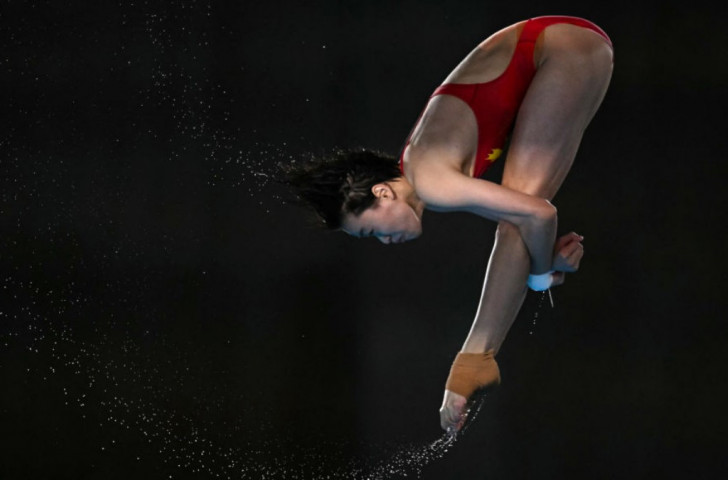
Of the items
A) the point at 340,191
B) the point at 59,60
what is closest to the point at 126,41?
the point at 59,60

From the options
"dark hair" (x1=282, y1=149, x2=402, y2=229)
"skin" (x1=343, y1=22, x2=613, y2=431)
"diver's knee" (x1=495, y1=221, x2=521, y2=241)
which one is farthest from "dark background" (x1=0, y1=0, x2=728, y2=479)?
"diver's knee" (x1=495, y1=221, x2=521, y2=241)

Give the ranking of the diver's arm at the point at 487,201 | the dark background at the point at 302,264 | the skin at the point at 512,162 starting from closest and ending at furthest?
the diver's arm at the point at 487,201 < the skin at the point at 512,162 < the dark background at the point at 302,264

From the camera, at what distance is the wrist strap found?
275 cm

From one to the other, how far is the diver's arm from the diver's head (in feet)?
0.47

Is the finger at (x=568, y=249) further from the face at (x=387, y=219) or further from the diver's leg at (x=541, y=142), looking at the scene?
the face at (x=387, y=219)

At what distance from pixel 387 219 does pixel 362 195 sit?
0.30 feet

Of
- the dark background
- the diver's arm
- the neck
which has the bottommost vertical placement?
the dark background

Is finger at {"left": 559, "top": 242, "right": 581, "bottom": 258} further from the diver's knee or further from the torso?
the torso

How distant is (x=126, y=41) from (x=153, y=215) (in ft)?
2.43

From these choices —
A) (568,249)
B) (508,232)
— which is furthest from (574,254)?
(508,232)

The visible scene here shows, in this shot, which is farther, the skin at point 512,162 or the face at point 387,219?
the face at point 387,219

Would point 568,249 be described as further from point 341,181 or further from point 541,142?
point 341,181

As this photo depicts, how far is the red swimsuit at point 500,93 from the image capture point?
8.87 ft

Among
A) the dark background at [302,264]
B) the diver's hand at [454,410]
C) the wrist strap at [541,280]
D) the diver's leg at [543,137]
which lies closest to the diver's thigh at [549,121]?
the diver's leg at [543,137]
